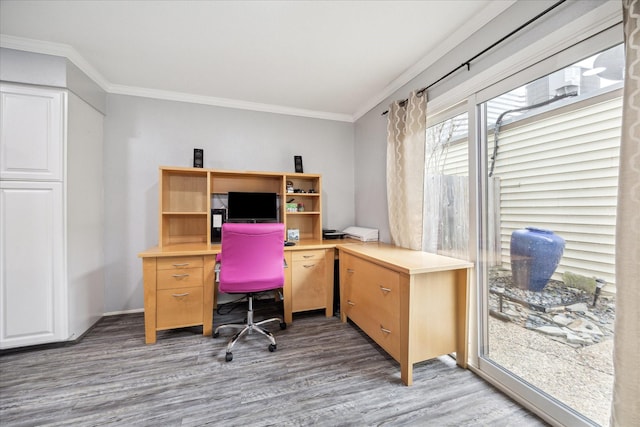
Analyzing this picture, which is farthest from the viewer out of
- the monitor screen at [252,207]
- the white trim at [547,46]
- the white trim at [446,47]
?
the monitor screen at [252,207]

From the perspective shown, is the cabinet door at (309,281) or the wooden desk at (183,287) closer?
the wooden desk at (183,287)

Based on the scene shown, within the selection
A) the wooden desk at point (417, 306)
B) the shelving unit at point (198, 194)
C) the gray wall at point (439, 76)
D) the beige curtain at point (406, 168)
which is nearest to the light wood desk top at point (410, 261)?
the wooden desk at point (417, 306)

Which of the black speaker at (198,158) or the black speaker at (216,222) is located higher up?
the black speaker at (198,158)

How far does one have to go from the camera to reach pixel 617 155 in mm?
1172

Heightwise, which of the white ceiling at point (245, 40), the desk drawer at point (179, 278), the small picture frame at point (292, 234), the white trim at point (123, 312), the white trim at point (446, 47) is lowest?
the white trim at point (123, 312)

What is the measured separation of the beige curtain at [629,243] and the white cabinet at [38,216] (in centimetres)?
362

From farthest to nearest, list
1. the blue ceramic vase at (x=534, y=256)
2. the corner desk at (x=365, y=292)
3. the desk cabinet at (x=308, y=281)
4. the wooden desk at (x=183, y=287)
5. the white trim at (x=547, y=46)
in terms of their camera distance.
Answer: the desk cabinet at (x=308, y=281) < the wooden desk at (x=183, y=287) < the corner desk at (x=365, y=292) < the blue ceramic vase at (x=534, y=256) < the white trim at (x=547, y=46)

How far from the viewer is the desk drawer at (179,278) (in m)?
2.22

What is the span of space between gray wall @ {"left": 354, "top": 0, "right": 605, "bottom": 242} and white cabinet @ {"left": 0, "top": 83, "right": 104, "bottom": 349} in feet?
9.98

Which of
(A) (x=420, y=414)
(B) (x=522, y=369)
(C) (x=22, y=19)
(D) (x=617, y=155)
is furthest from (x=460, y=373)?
(C) (x=22, y=19)

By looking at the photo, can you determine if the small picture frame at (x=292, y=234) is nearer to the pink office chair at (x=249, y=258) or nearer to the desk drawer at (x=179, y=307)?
the pink office chair at (x=249, y=258)

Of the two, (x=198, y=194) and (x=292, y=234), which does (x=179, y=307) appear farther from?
(x=292, y=234)

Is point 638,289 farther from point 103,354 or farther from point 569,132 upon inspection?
point 103,354

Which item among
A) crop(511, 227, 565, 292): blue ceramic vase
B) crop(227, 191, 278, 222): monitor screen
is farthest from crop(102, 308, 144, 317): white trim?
crop(511, 227, 565, 292): blue ceramic vase
